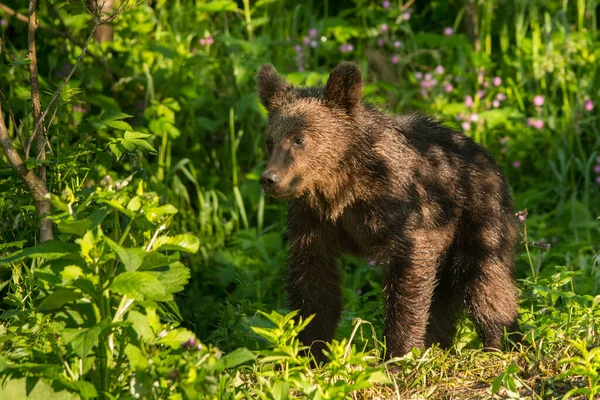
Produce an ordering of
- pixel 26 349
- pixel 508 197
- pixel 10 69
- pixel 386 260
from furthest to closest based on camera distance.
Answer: pixel 10 69 → pixel 508 197 → pixel 386 260 → pixel 26 349

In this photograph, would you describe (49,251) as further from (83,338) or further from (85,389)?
(85,389)

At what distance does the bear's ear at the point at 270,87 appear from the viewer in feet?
15.7

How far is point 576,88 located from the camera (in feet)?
25.9

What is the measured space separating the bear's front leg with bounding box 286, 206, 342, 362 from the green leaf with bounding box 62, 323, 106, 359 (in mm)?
1610

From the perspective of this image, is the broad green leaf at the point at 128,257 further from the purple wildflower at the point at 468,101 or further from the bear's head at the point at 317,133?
the purple wildflower at the point at 468,101

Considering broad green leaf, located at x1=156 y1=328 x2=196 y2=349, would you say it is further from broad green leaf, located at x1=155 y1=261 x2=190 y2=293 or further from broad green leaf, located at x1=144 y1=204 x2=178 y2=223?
broad green leaf, located at x1=144 y1=204 x2=178 y2=223

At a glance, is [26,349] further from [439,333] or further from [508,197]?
[508,197]

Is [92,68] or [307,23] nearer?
[92,68]

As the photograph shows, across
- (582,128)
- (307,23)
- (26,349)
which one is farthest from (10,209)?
(582,128)

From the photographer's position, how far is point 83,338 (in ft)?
10.5

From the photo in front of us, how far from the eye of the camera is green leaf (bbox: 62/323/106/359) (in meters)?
3.15

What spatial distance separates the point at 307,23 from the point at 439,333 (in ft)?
14.1

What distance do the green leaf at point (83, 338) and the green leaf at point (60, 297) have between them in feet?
0.53

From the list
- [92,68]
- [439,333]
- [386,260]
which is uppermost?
[92,68]
